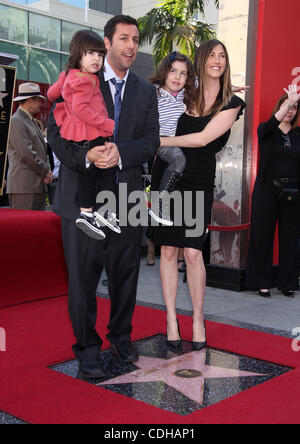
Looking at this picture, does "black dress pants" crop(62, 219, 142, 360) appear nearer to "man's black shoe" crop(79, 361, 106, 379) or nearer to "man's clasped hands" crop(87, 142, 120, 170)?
"man's black shoe" crop(79, 361, 106, 379)

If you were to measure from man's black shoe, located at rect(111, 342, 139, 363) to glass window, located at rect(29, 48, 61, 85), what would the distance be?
47.0ft

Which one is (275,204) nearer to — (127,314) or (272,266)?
(272,266)

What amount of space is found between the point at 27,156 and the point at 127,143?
253cm

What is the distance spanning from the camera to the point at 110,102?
2766 millimetres

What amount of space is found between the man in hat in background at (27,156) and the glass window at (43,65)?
1155 cm

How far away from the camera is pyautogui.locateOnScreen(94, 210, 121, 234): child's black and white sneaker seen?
107 inches

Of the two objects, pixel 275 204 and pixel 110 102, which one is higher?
pixel 110 102

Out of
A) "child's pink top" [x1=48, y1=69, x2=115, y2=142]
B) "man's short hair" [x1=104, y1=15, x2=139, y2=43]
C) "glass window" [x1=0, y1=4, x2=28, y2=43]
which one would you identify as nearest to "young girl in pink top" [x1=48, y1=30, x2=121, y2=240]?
"child's pink top" [x1=48, y1=69, x2=115, y2=142]

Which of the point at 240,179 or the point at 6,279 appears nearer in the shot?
the point at 6,279

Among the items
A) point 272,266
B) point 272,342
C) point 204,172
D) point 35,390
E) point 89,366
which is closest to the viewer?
point 35,390

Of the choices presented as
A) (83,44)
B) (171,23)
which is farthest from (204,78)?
(171,23)

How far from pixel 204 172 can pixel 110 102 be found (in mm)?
728

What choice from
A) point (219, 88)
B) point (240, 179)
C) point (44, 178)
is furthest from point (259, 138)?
point (44, 178)

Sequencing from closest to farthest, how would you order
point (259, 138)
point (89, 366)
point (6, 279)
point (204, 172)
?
point (89, 366) → point (204, 172) → point (6, 279) → point (259, 138)
